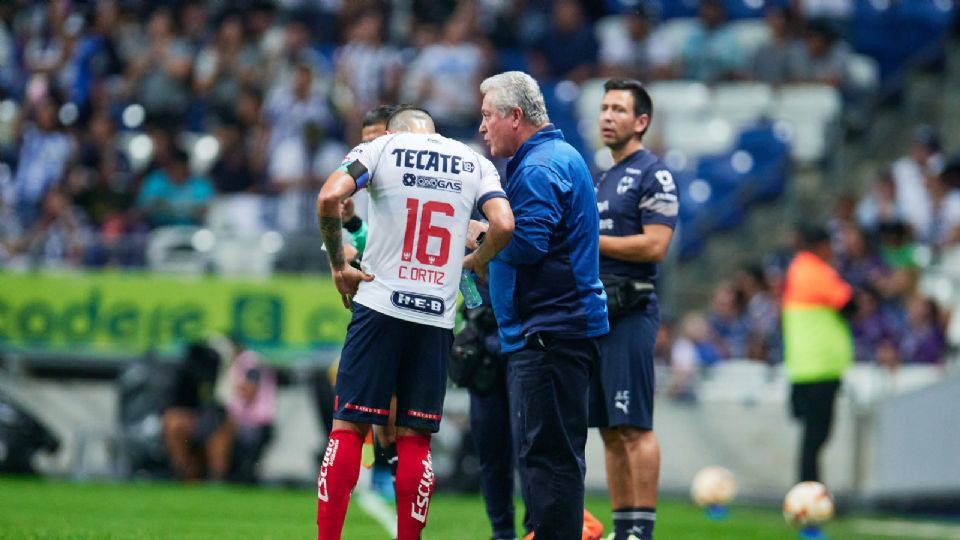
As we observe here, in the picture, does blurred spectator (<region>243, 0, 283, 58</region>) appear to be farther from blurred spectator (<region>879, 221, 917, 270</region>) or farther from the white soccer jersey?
the white soccer jersey

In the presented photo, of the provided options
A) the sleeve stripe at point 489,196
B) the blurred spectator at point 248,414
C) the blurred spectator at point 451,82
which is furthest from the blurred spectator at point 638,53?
the sleeve stripe at point 489,196

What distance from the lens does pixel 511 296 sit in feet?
25.4

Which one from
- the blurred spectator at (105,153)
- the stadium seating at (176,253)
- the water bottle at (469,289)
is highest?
the blurred spectator at (105,153)

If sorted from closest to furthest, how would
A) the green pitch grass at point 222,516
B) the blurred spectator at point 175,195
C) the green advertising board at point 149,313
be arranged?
the green pitch grass at point 222,516 < the green advertising board at point 149,313 < the blurred spectator at point 175,195

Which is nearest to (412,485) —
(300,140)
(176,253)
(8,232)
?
(176,253)

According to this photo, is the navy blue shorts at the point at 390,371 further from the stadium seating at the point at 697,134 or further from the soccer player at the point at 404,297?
the stadium seating at the point at 697,134

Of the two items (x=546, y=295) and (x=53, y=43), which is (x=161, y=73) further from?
(x=546, y=295)

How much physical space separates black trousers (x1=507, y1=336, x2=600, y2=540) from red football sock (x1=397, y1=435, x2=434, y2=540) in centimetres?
54

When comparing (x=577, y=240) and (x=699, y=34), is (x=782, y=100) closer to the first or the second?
(x=699, y=34)

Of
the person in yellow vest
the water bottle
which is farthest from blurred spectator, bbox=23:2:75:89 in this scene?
the water bottle

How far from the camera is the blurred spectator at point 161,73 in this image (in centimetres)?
2164

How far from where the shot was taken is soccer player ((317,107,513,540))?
302 inches

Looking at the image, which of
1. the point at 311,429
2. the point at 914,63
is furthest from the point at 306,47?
the point at 914,63

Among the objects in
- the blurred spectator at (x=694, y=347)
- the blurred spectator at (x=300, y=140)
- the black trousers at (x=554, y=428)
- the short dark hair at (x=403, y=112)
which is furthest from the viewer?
the blurred spectator at (x=300, y=140)
